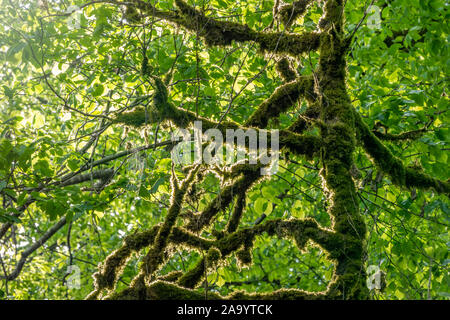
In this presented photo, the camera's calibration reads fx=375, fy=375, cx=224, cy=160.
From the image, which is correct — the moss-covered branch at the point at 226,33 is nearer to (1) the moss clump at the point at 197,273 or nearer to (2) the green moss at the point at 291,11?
(2) the green moss at the point at 291,11

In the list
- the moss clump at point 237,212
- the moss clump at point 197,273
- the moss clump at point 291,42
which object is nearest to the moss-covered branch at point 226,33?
the moss clump at point 291,42

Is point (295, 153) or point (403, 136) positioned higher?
point (403, 136)

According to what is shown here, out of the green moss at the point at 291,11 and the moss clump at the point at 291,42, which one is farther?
the green moss at the point at 291,11

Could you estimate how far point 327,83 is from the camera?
2.56 meters

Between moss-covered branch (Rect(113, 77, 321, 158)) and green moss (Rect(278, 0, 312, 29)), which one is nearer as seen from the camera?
moss-covered branch (Rect(113, 77, 321, 158))

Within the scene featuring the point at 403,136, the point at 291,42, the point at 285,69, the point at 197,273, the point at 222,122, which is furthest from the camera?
the point at 285,69

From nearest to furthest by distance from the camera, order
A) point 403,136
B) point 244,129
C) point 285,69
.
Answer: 1. point 244,129
2. point 403,136
3. point 285,69

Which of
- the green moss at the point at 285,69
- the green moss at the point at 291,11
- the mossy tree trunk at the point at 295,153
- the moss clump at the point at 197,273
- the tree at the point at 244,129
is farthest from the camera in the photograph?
Answer: the green moss at the point at 285,69

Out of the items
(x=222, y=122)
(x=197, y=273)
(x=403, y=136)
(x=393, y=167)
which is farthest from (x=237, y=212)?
(x=403, y=136)

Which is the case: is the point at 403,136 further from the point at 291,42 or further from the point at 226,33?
the point at 226,33

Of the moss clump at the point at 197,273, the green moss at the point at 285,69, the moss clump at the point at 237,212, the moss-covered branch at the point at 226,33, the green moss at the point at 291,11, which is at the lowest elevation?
the moss clump at the point at 197,273

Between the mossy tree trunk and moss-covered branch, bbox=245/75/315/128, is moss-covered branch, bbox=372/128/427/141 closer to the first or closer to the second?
the mossy tree trunk

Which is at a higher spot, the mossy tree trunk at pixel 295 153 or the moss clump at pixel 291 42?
the moss clump at pixel 291 42

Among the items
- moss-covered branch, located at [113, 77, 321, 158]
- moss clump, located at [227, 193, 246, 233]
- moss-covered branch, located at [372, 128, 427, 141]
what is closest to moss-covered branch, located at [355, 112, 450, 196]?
moss-covered branch, located at [372, 128, 427, 141]
